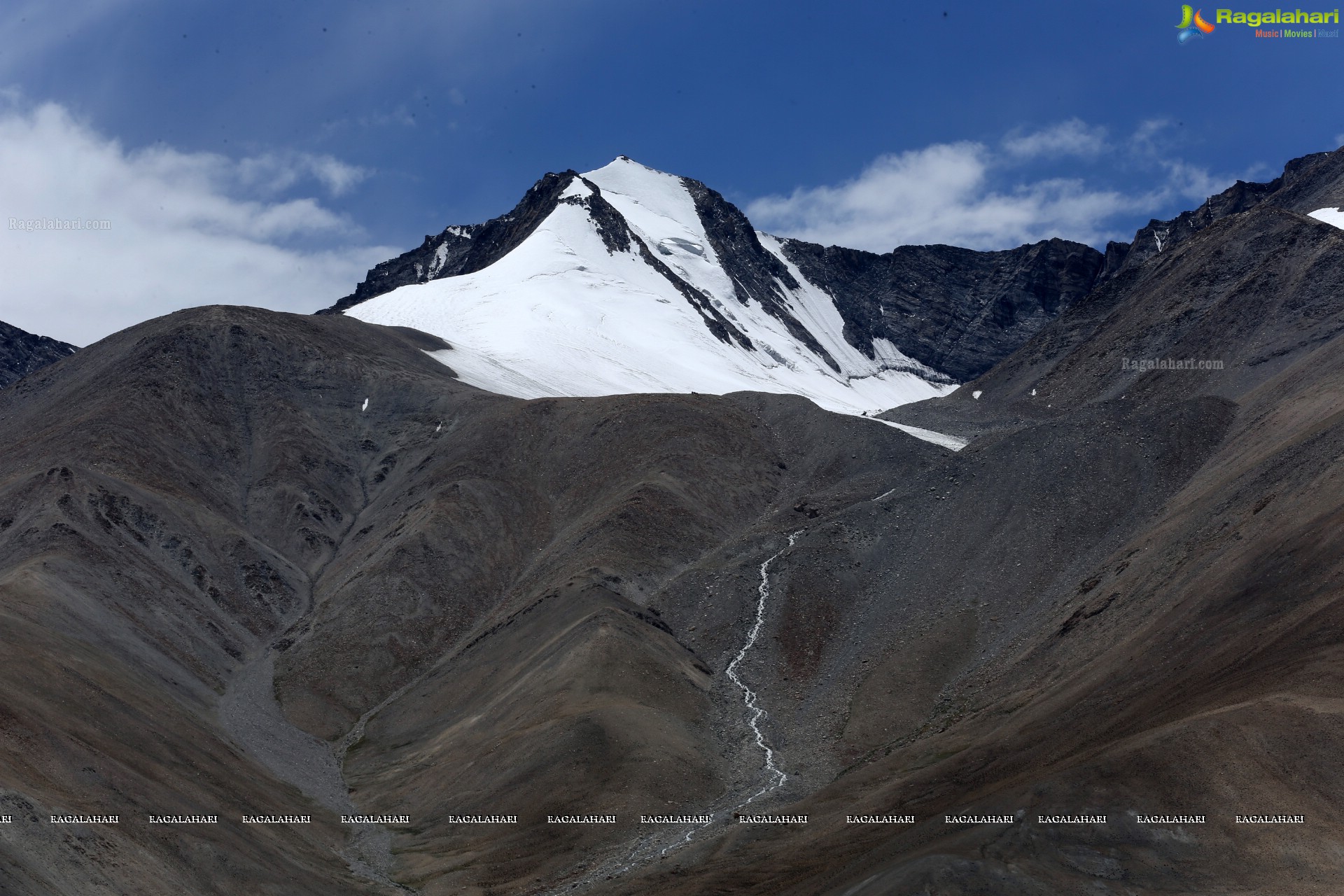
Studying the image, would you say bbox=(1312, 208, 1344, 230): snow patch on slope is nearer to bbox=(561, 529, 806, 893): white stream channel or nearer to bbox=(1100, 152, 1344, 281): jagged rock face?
bbox=(1100, 152, 1344, 281): jagged rock face

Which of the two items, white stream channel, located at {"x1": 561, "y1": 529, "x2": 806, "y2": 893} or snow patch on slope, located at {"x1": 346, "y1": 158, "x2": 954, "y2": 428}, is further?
snow patch on slope, located at {"x1": 346, "y1": 158, "x2": 954, "y2": 428}

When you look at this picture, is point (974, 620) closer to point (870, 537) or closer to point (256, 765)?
point (870, 537)

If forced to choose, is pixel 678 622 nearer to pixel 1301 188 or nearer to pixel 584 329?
pixel 584 329

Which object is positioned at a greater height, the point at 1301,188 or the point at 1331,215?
the point at 1301,188

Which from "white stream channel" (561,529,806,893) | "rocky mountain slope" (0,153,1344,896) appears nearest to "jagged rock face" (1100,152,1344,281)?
"rocky mountain slope" (0,153,1344,896)

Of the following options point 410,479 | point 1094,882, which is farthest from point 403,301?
point 1094,882

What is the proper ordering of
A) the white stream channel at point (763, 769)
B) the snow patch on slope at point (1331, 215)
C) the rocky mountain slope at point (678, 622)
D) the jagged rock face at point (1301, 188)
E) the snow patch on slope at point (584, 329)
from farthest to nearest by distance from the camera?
the jagged rock face at point (1301, 188)
the snow patch on slope at point (1331, 215)
the snow patch on slope at point (584, 329)
the white stream channel at point (763, 769)
the rocky mountain slope at point (678, 622)

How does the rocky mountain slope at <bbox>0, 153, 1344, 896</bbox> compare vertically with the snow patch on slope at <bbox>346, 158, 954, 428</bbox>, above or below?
below

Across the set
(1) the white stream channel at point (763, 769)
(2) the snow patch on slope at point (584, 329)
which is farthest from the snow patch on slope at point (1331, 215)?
(1) the white stream channel at point (763, 769)

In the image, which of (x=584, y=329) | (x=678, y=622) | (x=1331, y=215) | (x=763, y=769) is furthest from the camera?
(x=584, y=329)

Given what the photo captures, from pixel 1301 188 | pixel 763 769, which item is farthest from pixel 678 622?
pixel 1301 188

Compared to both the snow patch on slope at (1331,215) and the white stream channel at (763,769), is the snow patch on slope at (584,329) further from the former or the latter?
the white stream channel at (763,769)
